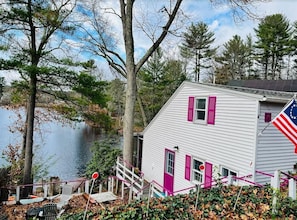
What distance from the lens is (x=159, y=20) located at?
9500mm

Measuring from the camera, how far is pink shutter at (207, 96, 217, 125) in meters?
7.54

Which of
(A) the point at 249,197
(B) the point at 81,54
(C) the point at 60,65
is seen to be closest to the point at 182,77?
(B) the point at 81,54

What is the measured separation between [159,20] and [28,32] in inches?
199

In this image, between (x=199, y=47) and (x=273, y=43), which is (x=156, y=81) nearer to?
(x=199, y=47)

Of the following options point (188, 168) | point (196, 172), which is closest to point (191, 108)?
point (188, 168)

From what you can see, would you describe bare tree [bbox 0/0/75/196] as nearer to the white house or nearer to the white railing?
the white railing

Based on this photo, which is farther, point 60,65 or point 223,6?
point 223,6

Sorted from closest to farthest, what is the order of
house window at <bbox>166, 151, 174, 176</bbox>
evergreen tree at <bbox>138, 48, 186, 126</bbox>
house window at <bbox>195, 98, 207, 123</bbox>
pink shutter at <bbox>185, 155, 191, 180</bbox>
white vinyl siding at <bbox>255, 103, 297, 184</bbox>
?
white vinyl siding at <bbox>255, 103, 297, 184</bbox>, house window at <bbox>195, 98, 207, 123</bbox>, pink shutter at <bbox>185, 155, 191, 180</bbox>, house window at <bbox>166, 151, 174, 176</bbox>, evergreen tree at <bbox>138, 48, 186, 126</bbox>

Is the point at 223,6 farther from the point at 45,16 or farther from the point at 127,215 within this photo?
the point at 127,215

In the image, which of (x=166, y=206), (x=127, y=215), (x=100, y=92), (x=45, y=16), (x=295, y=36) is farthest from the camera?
(x=295, y=36)

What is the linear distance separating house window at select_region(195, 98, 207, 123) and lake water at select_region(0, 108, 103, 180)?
5.18 meters

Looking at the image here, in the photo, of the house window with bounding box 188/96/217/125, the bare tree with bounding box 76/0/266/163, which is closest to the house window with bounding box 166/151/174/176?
the bare tree with bounding box 76/0/266/163

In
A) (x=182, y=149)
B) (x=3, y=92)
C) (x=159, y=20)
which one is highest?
(x=159, y=20)

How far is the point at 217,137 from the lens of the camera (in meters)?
7.38
